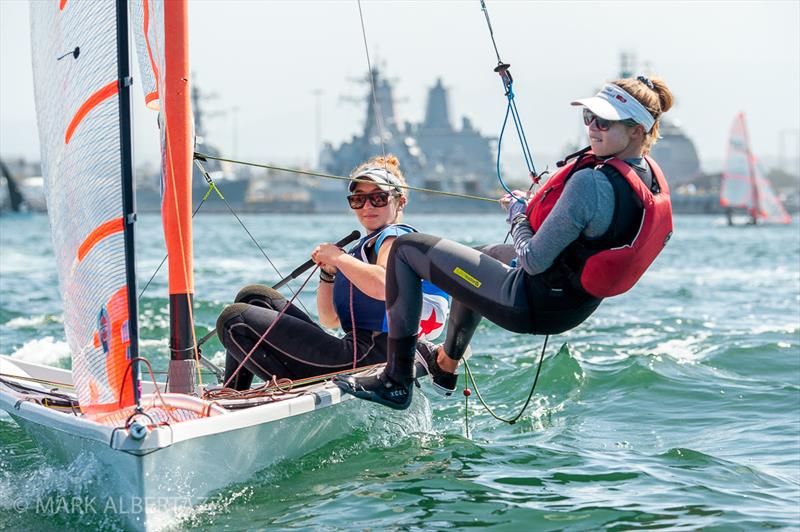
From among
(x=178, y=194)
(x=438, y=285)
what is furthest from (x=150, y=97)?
(x=438, y=285)

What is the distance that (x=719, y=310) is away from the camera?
12703mm

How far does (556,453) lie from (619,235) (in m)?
1.46

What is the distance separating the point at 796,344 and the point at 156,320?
234 inches

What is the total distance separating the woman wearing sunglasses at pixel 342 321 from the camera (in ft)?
15.4

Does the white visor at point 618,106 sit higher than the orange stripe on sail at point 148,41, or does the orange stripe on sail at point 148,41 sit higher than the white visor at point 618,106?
the orange stripe on sail at point 148,41

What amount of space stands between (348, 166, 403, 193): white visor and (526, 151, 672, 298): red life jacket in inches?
37.4

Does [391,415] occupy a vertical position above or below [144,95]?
below

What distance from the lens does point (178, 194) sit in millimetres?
4391

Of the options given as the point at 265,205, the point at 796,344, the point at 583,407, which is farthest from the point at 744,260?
the point at 265,205

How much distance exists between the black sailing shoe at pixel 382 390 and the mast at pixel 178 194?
26.2 inches

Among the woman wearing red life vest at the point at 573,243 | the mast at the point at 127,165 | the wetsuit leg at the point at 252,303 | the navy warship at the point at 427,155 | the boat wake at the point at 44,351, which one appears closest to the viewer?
the mast at the point at 127,165

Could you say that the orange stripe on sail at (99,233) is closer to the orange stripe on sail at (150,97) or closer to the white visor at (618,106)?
the orange stripe on sail at (150,97)

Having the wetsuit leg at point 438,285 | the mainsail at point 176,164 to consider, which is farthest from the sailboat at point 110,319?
the wetsuit leg at point 438,285

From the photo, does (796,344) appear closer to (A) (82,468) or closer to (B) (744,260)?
(A) (82,468)
